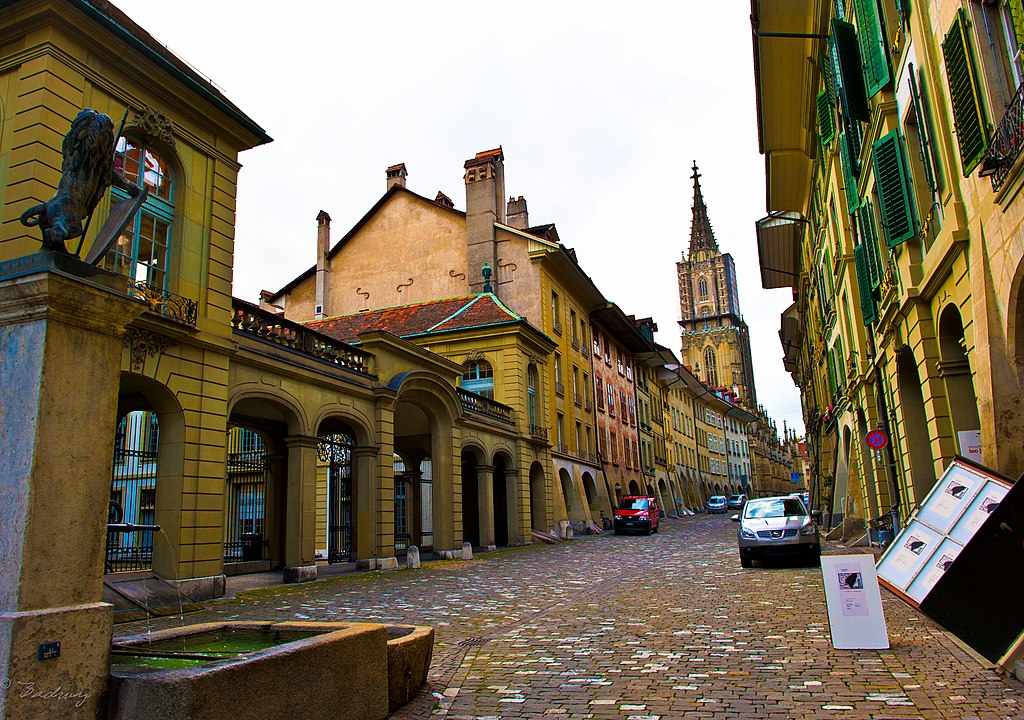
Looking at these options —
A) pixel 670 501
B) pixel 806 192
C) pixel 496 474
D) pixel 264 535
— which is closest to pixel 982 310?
pixel 264 535

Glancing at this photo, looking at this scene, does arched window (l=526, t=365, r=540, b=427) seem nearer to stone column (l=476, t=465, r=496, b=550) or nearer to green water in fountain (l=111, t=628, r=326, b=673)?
stone column (l=476, t=465, r=496, b=550)

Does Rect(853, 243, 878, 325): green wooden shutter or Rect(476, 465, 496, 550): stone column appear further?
Rect(476, 465, 496, 550): stone column

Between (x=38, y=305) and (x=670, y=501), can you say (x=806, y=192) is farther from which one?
(x=670, y=501)

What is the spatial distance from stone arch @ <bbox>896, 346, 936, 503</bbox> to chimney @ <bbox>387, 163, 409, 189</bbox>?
27526 mm

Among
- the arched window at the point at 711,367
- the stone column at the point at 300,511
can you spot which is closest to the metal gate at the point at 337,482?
the stone column at the point at 300,511

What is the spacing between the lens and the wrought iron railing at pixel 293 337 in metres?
15.7

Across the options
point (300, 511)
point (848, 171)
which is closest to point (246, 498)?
point (300, 511)

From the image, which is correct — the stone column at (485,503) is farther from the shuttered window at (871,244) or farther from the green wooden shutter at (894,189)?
the green wooden shutter at (894,189)

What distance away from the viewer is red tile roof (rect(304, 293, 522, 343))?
29734 millimetres

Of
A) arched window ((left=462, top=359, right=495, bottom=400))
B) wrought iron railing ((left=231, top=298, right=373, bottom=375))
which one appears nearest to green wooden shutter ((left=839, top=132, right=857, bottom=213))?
wrought iron railing ((left=231, top=298, right=373, bottom=375))

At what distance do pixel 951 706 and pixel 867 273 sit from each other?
1328 centimetres

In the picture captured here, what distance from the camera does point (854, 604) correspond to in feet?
24.2

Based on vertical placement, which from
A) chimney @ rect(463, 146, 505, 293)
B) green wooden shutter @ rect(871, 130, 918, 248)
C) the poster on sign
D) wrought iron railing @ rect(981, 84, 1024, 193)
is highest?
chimney @ rect(463, 146, 505, 293)

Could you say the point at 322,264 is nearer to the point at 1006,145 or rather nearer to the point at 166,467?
the point at 166,467
